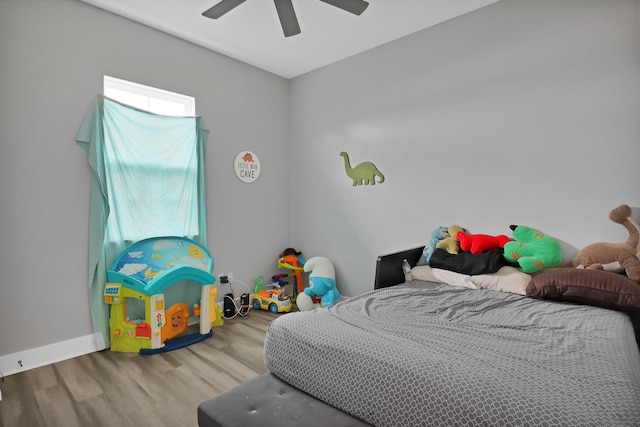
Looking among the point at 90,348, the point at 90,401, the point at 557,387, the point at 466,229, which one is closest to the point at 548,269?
the point at 466,229

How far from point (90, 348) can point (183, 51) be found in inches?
106

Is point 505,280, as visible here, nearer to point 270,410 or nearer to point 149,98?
point 270,410

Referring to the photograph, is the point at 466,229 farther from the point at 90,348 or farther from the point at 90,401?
the point at 90,348

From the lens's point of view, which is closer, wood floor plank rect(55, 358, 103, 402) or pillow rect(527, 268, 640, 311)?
pillow rect(527, 268, 640, 311)

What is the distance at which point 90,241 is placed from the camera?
2619 millimetres

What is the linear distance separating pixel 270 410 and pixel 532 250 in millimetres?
1977

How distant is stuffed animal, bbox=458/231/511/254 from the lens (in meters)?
2.51

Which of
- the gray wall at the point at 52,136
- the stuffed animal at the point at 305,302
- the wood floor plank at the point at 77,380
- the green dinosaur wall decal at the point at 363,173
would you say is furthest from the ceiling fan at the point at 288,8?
the wood floor plank at the point at 77,380

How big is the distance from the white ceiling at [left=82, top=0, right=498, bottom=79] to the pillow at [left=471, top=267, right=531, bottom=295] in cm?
207

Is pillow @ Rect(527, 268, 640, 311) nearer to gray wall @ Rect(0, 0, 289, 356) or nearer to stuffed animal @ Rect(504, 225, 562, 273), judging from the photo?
stuffed animal @ Rect(504, 225, 562, 273)

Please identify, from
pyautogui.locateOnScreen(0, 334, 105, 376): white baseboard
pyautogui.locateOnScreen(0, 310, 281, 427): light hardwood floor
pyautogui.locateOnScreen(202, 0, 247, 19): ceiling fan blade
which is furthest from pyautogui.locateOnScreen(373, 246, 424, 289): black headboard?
pyautogui.locateOnScreen(0, 334, 105, 376): white baseboard

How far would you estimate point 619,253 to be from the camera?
2.04 metres

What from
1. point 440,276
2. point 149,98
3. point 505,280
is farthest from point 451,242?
point 149,98

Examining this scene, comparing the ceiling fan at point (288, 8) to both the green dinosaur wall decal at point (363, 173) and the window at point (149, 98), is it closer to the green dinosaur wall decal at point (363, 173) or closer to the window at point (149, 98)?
the window at point (149, 98)
